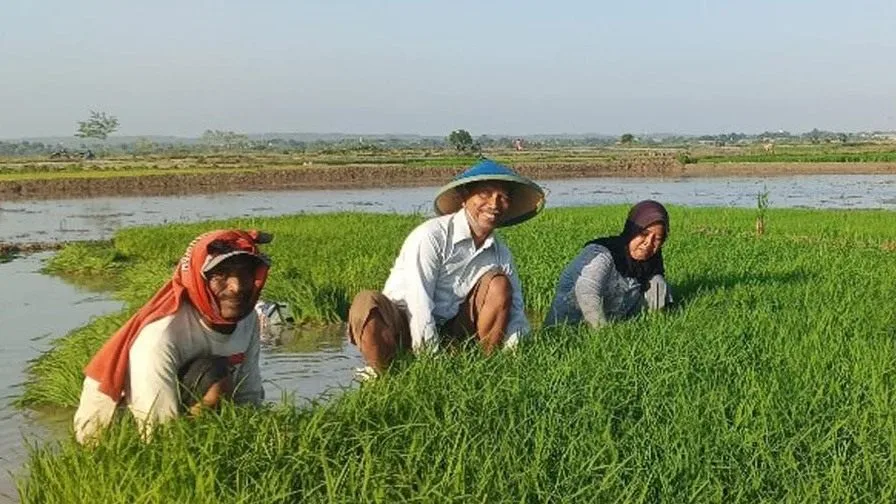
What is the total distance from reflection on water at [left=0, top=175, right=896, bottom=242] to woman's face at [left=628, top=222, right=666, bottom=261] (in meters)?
12.4

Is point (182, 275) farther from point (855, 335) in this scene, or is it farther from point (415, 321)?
point (855, 335)

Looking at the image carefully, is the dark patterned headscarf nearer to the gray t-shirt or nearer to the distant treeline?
the gray t-shirt

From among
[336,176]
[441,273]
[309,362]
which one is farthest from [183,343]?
[336,176]

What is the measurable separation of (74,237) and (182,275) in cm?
1382

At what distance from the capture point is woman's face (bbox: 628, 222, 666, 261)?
15.1 ft

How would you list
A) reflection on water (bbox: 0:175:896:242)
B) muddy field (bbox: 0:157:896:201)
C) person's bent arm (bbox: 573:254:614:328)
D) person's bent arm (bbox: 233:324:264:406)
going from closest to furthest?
person's bent arm (bbox: 233:324:264:406) < person's bent arm (bbox: 573:254:614:328) < reflection on water (bbox: 0:175:896:242) < muddy field (bbox: 0:157:896:201)

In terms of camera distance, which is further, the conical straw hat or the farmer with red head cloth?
the conical straw hat

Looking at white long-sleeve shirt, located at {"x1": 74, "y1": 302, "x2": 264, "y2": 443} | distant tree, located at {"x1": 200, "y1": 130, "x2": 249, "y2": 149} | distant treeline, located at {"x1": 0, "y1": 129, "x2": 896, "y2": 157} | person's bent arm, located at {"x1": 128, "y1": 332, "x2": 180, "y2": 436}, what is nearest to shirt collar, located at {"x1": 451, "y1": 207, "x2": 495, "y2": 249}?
white long-sleeve shirt, located at {"x1": 74, "y1": 302, "x2": 264, "y2": 443}

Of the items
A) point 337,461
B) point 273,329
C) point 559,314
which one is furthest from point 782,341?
point 273,329

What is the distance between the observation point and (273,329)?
21.6 feet

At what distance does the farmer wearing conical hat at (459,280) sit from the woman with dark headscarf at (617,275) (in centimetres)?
57

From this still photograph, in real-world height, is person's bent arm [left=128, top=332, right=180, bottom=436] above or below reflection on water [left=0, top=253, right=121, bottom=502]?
above

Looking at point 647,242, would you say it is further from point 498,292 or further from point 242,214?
point 242,214

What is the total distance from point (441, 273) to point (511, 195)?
491 mm
